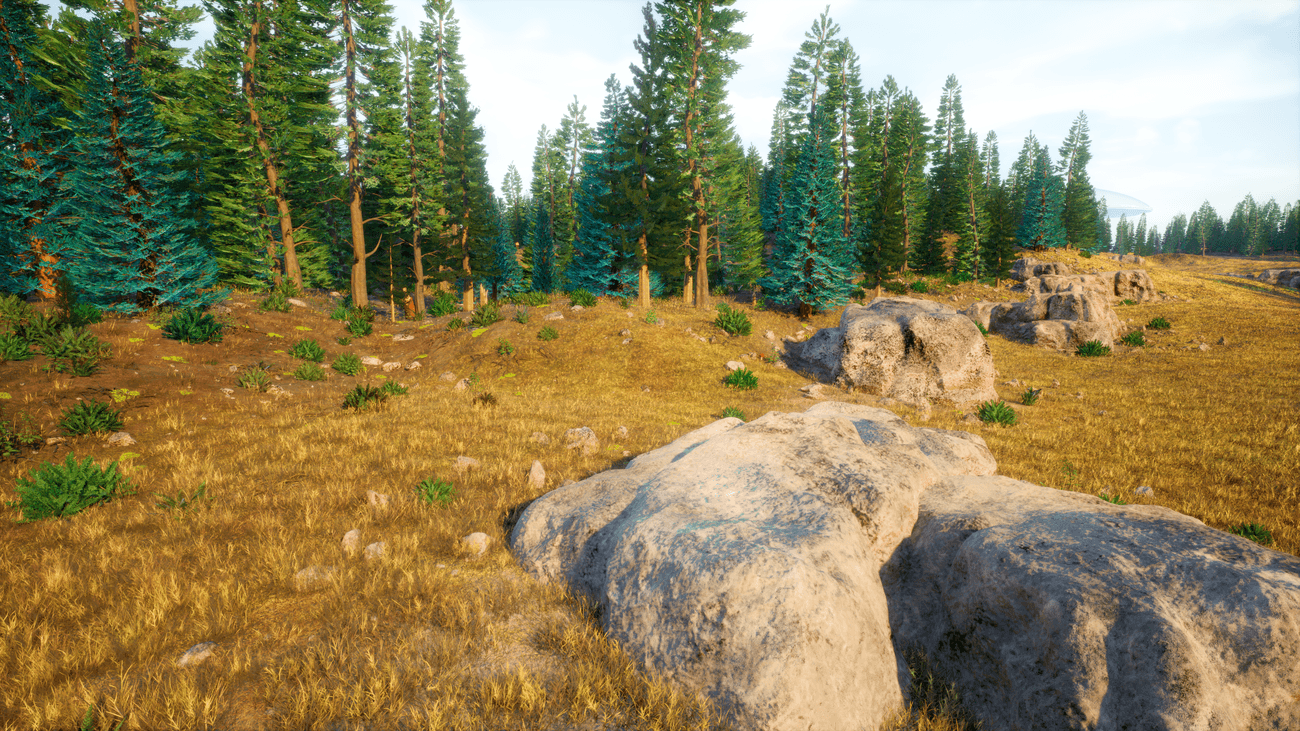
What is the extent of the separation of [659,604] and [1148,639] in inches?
105

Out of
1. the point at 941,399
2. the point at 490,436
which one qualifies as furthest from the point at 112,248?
the point at 941,399

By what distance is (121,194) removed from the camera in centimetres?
1488

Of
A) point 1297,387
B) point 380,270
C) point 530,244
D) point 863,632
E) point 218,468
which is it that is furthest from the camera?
point 530,244

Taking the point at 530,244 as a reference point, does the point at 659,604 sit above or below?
below

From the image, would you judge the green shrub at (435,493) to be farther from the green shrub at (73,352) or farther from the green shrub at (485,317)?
the green shrub at (485,317)

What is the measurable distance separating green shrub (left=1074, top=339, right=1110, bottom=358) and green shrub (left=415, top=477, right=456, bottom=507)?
81.8 feet

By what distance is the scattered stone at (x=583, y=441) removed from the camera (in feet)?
26.7

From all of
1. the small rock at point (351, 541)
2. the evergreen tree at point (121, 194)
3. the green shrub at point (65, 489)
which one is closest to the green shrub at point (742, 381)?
the small rock at point (351, 541)

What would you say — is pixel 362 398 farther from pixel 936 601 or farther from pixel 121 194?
pixel 121 194

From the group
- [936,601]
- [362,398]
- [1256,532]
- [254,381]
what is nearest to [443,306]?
[254,381]

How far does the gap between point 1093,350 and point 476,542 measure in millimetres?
25190

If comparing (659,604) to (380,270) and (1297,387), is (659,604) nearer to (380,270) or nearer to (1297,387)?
(1297,387)

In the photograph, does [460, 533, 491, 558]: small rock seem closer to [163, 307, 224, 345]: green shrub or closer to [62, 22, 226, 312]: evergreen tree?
[163, 307, 224, 345]: green shrub

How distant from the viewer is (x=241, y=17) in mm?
21703
